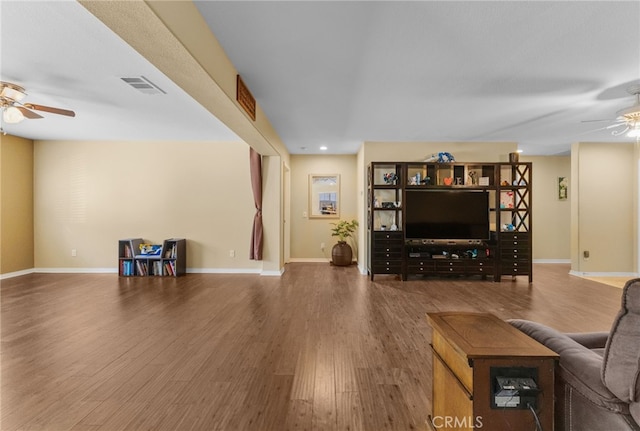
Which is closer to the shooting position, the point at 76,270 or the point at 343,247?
the point at 76,270

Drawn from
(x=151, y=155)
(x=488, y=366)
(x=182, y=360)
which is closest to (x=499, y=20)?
(x=488, y=366)

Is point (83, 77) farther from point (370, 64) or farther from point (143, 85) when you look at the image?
point (370, 64)

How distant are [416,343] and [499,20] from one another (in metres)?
2.74

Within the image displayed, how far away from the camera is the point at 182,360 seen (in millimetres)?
2564

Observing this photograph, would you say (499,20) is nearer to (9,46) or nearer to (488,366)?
(488,366)

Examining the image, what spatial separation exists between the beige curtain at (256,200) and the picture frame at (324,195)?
189 cm

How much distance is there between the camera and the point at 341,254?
7113 mm

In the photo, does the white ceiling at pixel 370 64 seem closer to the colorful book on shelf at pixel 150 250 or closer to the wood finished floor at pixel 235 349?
the colorful book on shelf at pixel 150 250

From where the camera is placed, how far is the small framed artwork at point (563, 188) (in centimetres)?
768

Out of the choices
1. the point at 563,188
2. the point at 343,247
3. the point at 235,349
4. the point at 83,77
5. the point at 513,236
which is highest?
the point at 83,77

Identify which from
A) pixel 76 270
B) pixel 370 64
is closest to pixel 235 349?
pixel 370 64

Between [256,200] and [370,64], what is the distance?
3.72m

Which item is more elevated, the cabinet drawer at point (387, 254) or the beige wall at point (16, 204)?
the beige wall at point (16, 204)

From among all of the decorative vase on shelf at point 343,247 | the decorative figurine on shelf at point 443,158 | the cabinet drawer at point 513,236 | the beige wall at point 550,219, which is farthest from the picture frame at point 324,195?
the beige wall at point 550,219
